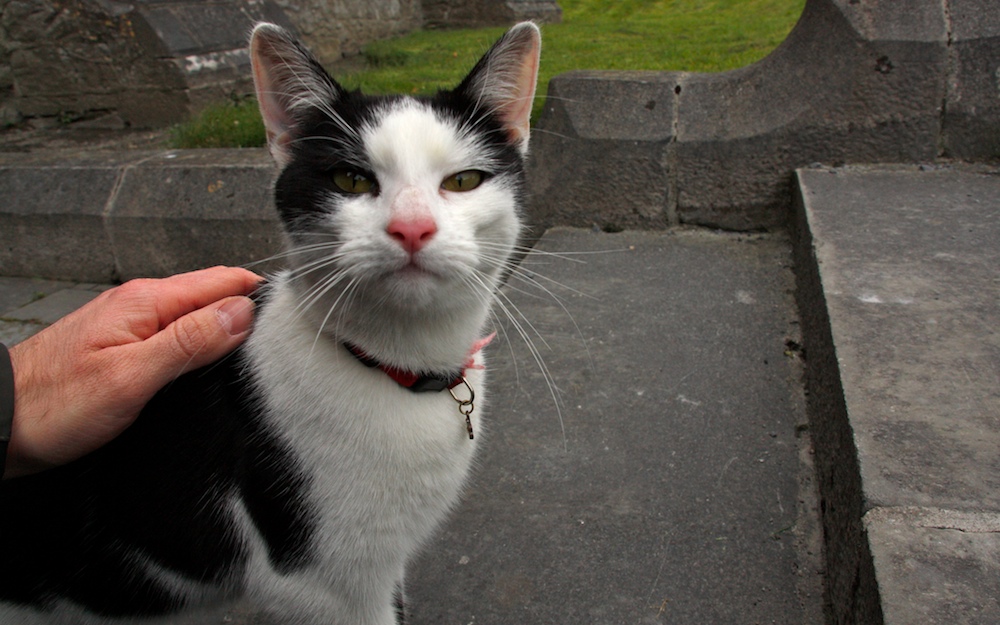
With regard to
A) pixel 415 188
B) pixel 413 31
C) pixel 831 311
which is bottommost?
pixel 413 31

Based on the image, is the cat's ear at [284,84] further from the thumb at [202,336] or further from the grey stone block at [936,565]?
the grey stone block at [936,565]

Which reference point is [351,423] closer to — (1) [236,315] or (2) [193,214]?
(1) [236,315]

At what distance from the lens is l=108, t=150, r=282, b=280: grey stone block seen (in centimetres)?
380

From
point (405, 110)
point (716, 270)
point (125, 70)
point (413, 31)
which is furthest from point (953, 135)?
point (413, 31)

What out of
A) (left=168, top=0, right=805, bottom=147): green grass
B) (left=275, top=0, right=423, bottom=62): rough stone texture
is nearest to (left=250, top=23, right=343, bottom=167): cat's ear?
(left=168, top=0, right=805, bottom=147): green grass

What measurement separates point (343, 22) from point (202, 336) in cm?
960

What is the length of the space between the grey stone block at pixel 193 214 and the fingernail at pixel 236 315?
7.36 feet

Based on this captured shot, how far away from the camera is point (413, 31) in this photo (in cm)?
1237

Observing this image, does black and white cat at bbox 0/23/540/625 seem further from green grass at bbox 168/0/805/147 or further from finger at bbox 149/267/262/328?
green grass at bbox 168/0/805/147

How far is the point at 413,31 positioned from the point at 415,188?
12.1 meters

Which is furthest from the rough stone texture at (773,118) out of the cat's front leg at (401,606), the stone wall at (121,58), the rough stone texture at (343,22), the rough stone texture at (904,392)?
the rough stone texture at (343,22)

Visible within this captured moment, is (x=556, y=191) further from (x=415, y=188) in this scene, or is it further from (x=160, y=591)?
(x=160, y=591)

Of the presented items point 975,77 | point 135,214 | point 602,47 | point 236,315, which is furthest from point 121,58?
point 975,77

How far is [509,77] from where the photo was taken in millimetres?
1688
